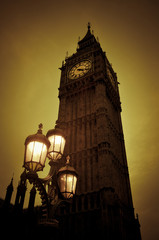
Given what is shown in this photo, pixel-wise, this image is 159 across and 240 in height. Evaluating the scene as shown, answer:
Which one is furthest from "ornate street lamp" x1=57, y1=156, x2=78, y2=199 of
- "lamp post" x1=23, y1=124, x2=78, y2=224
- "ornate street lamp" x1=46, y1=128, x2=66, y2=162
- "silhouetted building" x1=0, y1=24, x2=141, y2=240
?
"silhouetted building" x1=0, y1=24, x2=141, y2=240

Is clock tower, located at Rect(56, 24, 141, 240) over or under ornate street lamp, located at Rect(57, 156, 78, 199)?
over

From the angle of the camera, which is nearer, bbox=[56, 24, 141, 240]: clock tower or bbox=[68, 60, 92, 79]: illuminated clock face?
bbox=[56, 24, 141, 240]: clock tower

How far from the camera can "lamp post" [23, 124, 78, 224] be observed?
210 inches

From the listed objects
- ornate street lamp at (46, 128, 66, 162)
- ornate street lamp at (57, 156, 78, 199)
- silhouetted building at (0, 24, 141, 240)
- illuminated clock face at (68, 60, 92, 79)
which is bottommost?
ornate street lamp at (57, 156, 78, 199)

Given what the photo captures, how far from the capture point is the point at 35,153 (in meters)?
5.40

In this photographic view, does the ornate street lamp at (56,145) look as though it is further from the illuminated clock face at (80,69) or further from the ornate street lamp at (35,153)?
the illuminated clock face at (80,69)

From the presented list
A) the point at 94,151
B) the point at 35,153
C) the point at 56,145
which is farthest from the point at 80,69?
the point at 35,153

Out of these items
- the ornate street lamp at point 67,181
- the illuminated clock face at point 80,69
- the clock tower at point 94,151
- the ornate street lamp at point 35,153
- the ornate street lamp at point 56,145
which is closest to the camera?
the ornate street lamp at point 35,153

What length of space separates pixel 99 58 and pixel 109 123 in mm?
10897

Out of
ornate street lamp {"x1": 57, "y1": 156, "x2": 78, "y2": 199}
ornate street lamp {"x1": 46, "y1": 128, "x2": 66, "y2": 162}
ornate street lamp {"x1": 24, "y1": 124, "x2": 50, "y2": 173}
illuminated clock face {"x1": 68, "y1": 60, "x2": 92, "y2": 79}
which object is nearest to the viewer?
ornate street lamp {"x1": 24, "y1": 124, "x2": 50, "y2": 173}

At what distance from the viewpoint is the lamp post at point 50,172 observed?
→ 5.33 m

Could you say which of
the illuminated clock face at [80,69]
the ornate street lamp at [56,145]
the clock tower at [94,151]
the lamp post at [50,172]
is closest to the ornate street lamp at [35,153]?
the lamp post at [50,172]

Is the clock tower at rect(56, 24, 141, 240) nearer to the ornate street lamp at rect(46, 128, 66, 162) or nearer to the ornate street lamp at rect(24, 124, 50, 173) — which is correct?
the ornate street lamp at rect(46, 128, 66, 162)

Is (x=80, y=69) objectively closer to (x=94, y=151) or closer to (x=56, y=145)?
(x=94, y=151)
